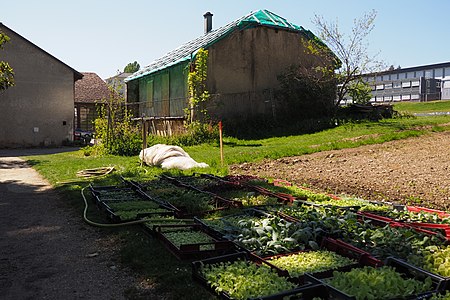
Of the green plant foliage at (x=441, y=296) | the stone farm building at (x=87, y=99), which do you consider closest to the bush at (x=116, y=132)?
the green plant foliage at (x=441, y=296)

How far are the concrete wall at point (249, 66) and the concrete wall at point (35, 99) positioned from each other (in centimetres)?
1115

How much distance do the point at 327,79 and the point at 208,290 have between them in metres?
18.5

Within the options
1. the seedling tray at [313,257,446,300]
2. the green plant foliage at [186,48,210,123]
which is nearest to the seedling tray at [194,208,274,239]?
the seedling tray at [313,257,446,300]

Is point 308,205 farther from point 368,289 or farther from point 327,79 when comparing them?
point 327,79

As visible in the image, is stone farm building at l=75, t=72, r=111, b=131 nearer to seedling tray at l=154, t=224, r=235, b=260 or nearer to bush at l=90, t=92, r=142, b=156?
bush at l=90, t=92, r=142, b=156

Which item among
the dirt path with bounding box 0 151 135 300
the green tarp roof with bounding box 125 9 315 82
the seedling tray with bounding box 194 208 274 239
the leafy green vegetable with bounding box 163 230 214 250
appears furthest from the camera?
the green tarp roof with bounding box 125 9 315 82

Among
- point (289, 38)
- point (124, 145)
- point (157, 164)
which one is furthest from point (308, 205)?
point (289, 38)

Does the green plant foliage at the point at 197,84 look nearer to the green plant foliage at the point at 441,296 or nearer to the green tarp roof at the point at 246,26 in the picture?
the green tarp roof at the point at 246,26

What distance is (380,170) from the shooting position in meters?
8.61

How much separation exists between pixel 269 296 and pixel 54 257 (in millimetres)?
2583

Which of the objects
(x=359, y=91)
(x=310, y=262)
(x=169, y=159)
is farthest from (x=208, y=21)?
(x=310, y=262)

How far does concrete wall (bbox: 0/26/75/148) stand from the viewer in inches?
965

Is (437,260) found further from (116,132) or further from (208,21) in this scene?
(208,21)

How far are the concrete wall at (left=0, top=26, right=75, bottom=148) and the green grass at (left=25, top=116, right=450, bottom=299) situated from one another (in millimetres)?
12537
